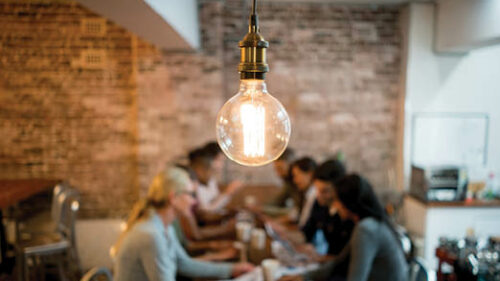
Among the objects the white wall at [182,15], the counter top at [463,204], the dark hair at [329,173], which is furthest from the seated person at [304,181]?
the white wall at [182,15]

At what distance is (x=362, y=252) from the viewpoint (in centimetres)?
225

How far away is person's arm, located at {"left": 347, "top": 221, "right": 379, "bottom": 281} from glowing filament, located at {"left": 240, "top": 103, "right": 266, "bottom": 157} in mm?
1251

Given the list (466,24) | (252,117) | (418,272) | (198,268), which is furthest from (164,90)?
(252,117)

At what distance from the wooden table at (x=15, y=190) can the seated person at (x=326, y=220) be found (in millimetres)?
2734

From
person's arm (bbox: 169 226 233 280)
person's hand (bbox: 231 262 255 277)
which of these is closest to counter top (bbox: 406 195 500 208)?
person's hand (bbox: 231 262 255 277)

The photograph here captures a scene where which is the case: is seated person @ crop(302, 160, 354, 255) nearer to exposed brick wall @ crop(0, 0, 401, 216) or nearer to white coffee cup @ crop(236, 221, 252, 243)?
white coffee cup @ crop(236, 221, 252, 243)

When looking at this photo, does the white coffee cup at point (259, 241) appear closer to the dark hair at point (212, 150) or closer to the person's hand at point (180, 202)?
the person's hand at point (180, 202)

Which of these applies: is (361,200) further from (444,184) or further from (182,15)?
(444,184)

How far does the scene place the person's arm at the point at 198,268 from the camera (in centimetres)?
239

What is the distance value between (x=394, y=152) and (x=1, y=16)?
4.95m

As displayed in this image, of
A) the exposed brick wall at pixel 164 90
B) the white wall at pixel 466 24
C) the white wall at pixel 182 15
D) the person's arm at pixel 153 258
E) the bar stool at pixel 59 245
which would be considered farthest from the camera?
the exposed brick wall at pixel 164 90

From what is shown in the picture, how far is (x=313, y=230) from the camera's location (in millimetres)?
3354

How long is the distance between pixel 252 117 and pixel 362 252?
134cm

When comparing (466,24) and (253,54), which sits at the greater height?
(466,24)
